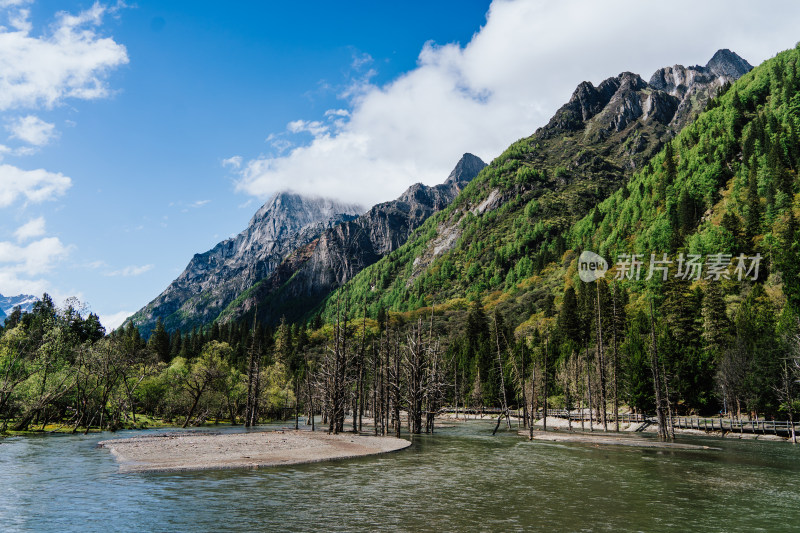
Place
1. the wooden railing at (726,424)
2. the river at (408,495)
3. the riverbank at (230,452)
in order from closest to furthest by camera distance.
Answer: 1. the river at (408,495)
2. the riverbank at (230,452)
3. the wooden railing at (726,424)

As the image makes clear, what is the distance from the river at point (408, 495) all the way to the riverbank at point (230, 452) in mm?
1589

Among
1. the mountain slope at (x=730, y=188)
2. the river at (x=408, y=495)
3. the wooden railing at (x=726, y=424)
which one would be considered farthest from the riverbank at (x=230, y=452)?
the mountain slope at (x=730, y=188)

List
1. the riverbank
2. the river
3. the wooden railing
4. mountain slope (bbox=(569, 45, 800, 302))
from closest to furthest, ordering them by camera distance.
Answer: the river
the riverbank
the wooden railing
mountain slope (bbox=(569, 45, 800, 302))

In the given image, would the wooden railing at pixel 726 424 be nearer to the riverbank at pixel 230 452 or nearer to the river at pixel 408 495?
the river at pixel 408 495

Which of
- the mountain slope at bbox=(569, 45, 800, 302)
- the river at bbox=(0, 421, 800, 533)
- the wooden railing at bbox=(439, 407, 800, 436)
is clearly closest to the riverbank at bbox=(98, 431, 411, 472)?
the river at bbox=(0, 421, 800, 533)

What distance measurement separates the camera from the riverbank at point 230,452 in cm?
2934

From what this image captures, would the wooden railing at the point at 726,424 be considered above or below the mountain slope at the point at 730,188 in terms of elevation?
below

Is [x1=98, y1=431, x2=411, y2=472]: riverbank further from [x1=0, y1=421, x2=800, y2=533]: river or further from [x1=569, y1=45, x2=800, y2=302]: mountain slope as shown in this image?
[x1=569, y1=45, x2=800, y2=302]: mountain slope

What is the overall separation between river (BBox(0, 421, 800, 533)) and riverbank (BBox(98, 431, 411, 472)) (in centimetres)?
159

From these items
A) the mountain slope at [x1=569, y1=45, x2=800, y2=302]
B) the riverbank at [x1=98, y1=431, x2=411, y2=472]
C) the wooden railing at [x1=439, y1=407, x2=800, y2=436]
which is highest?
the mountain slope at [x1=569, y1=45, x2=800, y2=302]

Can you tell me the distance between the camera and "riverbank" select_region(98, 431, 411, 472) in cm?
2934

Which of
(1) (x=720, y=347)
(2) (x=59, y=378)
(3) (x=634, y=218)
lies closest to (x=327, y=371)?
(2) (x=59, y=378)

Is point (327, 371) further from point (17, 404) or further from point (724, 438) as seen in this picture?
point (724, 438)

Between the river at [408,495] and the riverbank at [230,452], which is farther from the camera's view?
the riverbank at [230,452]
